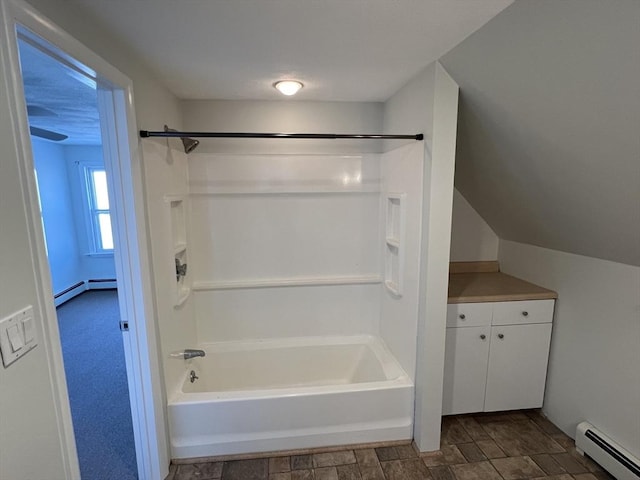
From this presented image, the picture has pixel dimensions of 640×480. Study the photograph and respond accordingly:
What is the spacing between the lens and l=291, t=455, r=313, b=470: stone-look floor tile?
1909 millimetres

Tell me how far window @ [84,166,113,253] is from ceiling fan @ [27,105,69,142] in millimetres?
854

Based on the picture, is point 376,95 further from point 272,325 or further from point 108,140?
point 272,325

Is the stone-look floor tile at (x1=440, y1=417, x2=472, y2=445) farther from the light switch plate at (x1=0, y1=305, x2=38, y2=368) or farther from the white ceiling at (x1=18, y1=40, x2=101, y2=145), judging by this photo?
the white ceiling at (x1=18, y1=40, x2=101, y2=145)

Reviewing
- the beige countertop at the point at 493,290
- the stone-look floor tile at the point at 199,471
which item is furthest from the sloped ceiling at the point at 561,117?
the stone-look floor tile at the point at 199,471

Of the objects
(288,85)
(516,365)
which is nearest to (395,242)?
(516,365)

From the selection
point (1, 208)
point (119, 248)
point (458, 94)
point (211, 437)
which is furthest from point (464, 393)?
point (1, 208)

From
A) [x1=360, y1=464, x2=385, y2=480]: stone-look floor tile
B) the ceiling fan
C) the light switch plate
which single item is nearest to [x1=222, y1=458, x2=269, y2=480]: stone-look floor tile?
[x1=360, y1=464, x2=385, y2=480]: stone-look floor tile

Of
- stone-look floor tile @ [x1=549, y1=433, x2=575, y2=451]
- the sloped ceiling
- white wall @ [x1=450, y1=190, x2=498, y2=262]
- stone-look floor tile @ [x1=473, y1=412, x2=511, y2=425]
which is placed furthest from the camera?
white wall @ [x1=450, y1=190, x2=498, y2=262]

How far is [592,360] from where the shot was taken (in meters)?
1.96

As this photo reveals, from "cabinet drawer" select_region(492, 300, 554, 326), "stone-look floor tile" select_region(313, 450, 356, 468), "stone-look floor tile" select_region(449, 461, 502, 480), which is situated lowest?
"stone-look floor tile" select_region(313, 450, 356, 468)

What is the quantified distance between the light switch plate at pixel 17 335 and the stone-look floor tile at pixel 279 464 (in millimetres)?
1547

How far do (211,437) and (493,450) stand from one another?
68.6 inches

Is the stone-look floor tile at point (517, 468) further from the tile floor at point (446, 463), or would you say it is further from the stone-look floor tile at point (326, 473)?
the stone-look floor tile at point (326, 473)

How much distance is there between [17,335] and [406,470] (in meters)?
1.98
